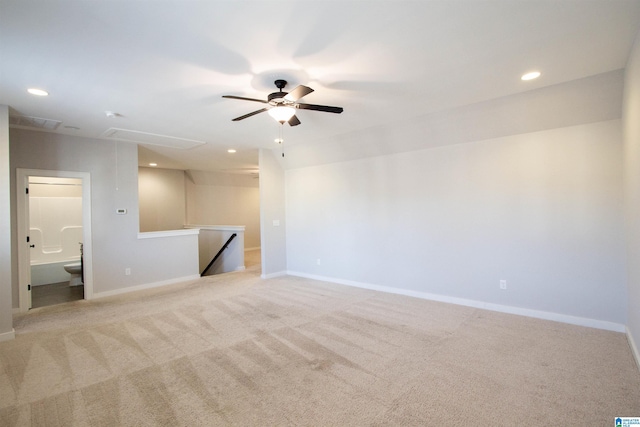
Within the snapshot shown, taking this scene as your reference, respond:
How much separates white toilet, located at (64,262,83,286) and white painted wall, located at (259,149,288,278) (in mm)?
3871

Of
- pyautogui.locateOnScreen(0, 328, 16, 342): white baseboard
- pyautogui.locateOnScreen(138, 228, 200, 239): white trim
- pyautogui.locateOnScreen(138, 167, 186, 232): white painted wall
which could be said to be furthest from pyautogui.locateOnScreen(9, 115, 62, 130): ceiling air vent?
pyautogui.locateOnScreen(138, 167, 186, 232): white painted wall

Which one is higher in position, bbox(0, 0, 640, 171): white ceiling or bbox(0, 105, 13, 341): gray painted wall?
bbox(0, 0, 640, 171): white ceiling

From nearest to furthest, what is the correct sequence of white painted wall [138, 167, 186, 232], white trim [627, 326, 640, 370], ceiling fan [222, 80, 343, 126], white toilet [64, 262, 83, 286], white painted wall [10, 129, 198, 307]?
white trim [627, 326, 640, 370], ceiling fan [222, 80, 343, 126], white painted wall [10, 129, 198, 307], white toilet [64, 262, 83, 286], white painted wall [138, 167, 186, 232]

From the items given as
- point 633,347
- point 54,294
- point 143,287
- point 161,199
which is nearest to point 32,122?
point 143,287

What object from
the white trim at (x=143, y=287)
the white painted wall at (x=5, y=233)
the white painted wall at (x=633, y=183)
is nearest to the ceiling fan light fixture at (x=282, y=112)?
the white painted wall at (x=633, y=183)

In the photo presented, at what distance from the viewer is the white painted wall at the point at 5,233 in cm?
341

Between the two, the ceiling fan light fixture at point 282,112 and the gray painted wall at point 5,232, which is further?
the gray painted wall at point 5,232

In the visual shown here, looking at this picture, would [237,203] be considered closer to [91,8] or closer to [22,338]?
[22,338]

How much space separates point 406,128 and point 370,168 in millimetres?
1059

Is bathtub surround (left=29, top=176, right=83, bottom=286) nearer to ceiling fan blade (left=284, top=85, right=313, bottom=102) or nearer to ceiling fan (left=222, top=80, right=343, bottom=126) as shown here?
ceiling fan (left=222, top=80, right=343, bottom=126)

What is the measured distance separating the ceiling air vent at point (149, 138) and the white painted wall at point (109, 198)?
13.9 inches

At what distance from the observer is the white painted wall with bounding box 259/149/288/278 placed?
6.34 m

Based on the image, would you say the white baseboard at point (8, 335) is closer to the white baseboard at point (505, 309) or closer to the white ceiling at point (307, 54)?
the white ceiling at point (307, 54)

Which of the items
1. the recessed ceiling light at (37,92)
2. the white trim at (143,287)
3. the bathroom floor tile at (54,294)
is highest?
the recessed ceiling light at (37,92)
